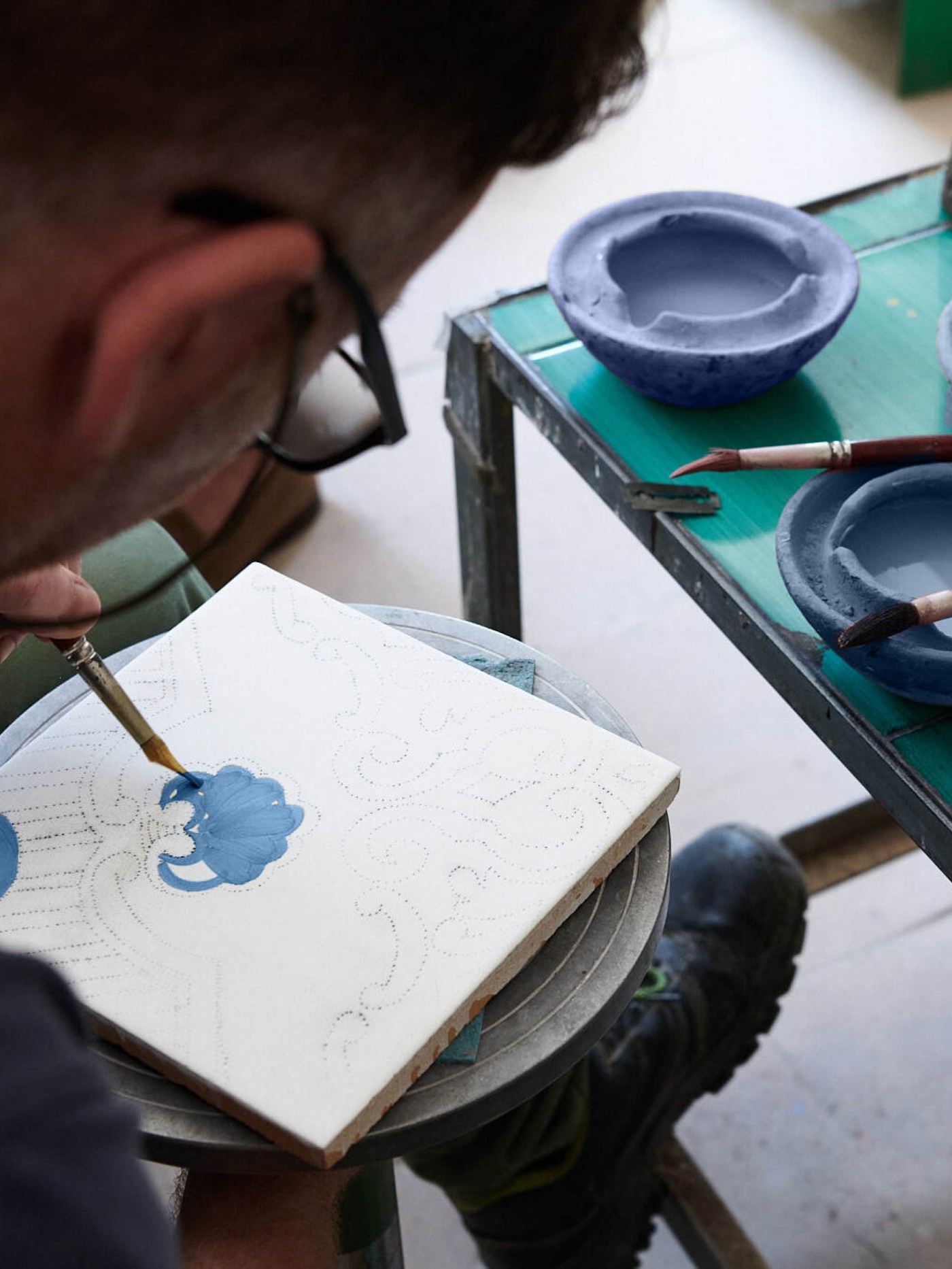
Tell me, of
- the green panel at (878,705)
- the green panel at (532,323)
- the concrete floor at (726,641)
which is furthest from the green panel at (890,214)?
the green panel at (878,705)

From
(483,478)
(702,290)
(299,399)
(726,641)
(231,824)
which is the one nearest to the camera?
A: (299,399)

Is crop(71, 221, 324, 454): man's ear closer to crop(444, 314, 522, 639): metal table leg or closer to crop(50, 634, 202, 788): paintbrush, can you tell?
crop(50, 634, 202, 788): paintbrush

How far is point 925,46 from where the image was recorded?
127 inches

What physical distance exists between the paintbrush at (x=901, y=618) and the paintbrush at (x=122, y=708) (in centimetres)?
46

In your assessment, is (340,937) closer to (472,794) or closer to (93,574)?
(472,794)

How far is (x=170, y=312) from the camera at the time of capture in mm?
468

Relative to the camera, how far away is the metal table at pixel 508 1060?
71 centimetres

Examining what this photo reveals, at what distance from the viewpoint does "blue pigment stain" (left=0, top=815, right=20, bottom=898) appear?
812 millimetres

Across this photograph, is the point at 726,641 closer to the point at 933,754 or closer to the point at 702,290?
the point at 702,290

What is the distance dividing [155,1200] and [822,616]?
596mm

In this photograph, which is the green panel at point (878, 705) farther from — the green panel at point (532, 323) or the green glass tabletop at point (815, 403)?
the green panel at point (532, 323)

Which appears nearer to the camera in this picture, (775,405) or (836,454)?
(836,454)

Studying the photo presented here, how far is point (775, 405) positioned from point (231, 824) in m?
0.68

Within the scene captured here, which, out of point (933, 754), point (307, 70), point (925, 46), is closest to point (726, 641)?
point (933, 754)
